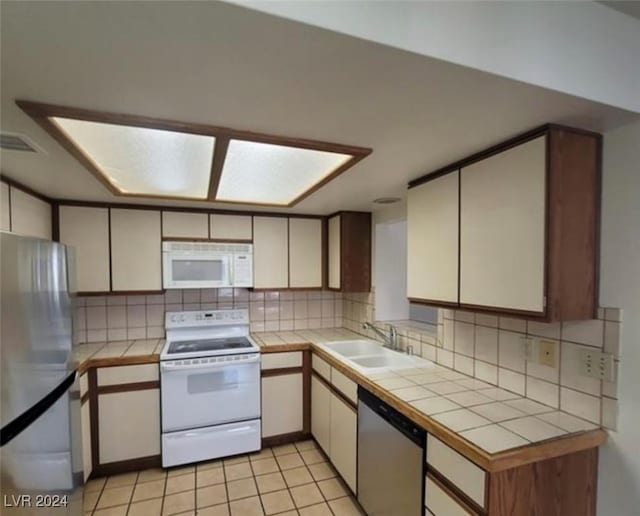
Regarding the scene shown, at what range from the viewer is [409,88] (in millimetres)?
1035

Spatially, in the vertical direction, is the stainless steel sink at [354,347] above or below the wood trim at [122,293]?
below

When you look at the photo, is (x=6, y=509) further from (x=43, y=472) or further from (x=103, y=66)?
(x=103, y=66)

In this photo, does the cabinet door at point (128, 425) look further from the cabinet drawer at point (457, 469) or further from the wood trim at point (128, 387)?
the cabinet drawer at point (457, 469)

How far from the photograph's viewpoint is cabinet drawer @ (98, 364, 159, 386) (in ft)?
8.05

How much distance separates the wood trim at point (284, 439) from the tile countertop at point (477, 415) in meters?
0.99

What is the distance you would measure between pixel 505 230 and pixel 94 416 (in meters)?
2.86

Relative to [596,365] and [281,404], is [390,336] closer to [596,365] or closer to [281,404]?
[281,404]

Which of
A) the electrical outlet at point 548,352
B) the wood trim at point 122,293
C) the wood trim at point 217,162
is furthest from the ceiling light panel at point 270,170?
the electrical outlet at point 548,352

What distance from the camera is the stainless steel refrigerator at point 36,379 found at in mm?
1022

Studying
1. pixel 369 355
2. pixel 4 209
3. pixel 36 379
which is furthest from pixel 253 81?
pixel 369 355

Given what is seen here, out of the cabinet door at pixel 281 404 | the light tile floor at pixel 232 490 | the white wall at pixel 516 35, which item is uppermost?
the white wall at pixel 516 35

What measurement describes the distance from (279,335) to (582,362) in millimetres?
2396

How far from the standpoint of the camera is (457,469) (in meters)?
1.32

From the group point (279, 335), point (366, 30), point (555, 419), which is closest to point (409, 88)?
point (366, 30)
